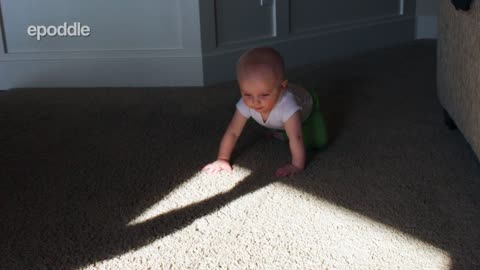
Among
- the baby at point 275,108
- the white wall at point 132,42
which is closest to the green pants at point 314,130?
the baby at point 275,108

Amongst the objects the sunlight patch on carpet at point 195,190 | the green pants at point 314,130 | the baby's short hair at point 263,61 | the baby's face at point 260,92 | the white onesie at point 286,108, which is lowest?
the sunlight patch on carpet at point 195,190

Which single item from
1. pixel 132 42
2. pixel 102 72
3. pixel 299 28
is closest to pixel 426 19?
pixel 299 28

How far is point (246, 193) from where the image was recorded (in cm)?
120

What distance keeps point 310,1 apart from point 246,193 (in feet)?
5.14

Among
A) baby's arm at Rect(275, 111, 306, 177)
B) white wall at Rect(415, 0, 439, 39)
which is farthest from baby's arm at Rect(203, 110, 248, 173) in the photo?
white wall at Rect(415, 0, 439, 39)

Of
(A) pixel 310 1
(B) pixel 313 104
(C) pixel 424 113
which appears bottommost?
(C) pixel 424 113

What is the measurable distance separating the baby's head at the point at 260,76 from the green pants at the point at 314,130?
0.59 ft

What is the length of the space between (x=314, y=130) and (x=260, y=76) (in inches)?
10.8

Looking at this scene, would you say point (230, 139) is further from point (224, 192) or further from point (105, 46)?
point (105, 46)

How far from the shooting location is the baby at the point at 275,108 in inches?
49.2

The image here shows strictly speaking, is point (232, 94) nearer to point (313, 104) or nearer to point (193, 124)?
point (193, 124)

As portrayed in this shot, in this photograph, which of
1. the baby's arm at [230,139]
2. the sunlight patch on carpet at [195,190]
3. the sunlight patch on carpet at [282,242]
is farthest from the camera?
the baby's arm at [230,139]

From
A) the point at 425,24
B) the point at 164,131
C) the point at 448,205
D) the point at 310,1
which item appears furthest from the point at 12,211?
the point at 425,24

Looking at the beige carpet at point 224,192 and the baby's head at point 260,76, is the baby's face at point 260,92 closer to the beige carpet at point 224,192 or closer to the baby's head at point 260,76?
the baby's head at point 260,76
